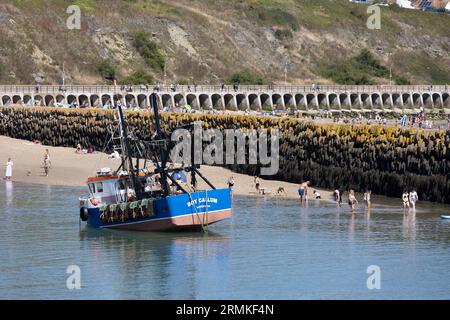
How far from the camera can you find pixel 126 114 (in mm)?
109625

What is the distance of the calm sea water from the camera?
49906 millimetres

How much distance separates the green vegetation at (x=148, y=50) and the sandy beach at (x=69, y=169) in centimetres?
6791

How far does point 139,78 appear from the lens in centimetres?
16538

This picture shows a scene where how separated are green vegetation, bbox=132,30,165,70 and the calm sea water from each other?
338 ft

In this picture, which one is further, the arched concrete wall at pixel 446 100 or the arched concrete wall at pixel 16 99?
the arched concrete wall at pixel 446 100

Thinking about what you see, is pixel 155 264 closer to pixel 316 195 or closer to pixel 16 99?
pixel 316 195

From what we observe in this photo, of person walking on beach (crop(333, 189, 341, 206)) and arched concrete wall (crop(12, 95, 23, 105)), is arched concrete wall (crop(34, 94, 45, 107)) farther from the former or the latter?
person walking on beach (crop(333, 189, 341, 206))

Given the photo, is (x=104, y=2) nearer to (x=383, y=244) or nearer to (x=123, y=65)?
(x=123, y=65)

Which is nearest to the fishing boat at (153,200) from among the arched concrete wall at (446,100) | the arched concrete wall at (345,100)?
the arched concrete wall at (345,100)

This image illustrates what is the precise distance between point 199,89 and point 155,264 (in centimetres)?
9727

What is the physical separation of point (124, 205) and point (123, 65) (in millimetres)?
110031

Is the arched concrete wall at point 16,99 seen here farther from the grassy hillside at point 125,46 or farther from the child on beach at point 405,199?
the child on beach at point 405,199

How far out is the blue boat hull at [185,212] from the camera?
201 ft

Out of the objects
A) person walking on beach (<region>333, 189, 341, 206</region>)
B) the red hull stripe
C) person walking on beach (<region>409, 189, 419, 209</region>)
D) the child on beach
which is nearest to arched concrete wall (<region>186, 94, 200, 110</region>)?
person walking on beach (<region>333, 189, 341, 206</region>)
